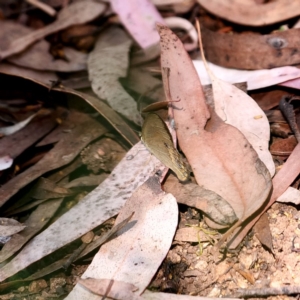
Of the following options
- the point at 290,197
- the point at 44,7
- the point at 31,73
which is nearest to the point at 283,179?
the point at 290,197

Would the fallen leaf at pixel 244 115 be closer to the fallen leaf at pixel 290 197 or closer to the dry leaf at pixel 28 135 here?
the fallen leaf at pixel 290 197

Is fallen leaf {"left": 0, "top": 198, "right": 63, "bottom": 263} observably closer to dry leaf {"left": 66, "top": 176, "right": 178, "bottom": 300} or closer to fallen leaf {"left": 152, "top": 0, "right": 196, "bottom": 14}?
dry leaf {"left": 66, "top": 176, "right": 178, "bottom": 300}

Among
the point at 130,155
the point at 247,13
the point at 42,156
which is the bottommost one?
the point at 42,156

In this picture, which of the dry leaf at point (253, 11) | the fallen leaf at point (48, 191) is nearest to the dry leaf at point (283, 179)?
the fallen leaf at point (48, 191)

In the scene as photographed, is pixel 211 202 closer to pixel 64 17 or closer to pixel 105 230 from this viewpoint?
pixel 105 230

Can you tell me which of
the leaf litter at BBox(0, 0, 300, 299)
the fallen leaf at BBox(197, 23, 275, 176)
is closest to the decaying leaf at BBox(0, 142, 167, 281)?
the leaf litter at BBox(0, 0, 300, 299)

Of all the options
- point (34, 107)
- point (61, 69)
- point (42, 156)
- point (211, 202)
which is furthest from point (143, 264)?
point (61, 69)

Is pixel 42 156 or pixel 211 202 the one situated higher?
pixel 211 202
